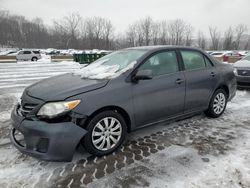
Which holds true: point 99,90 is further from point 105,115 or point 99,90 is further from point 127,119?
point 127,119

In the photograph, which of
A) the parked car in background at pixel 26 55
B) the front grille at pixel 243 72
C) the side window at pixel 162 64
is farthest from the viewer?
the parked car in background at pixel 26 55

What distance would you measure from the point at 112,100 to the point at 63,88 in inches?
27.7

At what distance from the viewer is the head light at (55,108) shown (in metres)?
2.75

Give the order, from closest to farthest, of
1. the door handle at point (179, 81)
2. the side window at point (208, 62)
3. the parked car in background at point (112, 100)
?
the parked car in background at point (112, 100) < the door handle at point (179, 81) < the side window at point (208, 62)

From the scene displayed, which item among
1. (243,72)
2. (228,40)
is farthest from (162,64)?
(228,40)

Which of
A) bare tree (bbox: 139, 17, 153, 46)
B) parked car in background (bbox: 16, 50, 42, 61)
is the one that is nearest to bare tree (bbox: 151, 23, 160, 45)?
bare tree (bbox: 139, 17, 153, 46)

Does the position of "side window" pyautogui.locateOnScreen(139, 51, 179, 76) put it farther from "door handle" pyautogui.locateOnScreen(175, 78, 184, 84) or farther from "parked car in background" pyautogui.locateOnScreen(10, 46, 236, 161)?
"door handle" pyautogui.locateOnScreen(175, 78, 184, 84)

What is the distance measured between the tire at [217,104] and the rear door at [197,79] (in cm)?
19

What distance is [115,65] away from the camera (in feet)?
12.2

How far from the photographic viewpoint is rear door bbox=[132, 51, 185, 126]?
3404mm

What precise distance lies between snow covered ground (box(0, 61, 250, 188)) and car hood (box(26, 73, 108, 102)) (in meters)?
0.92

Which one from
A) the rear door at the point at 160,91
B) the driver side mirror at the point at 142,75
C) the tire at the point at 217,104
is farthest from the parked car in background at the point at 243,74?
the driver side mirror at the point at 142,75

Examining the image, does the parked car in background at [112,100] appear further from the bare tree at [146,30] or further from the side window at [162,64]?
the bare tree at [146,30]

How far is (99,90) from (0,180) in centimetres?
162
